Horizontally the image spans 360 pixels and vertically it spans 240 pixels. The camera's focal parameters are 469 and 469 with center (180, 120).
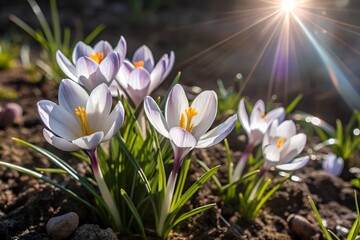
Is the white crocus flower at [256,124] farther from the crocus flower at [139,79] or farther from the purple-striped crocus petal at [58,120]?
the purple-striped crocus petal at [58,120]

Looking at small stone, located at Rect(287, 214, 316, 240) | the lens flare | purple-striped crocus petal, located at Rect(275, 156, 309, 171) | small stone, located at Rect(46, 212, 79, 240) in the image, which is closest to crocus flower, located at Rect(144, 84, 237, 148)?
A: purple-striped crocus petal, located at Rect(275, 156, 309, 171)

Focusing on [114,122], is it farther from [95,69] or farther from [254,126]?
[254,126]

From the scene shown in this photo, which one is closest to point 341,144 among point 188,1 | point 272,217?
point 272,217

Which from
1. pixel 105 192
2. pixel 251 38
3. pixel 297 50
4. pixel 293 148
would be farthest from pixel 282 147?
pixel 251 38

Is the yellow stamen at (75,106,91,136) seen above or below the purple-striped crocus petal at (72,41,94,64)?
below

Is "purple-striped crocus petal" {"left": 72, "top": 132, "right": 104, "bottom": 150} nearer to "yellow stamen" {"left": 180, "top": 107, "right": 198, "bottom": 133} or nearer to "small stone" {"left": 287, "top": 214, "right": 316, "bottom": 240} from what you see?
"yellow stamen" {"left": 180, "top": 107, "right": 198, "bottom": 133}

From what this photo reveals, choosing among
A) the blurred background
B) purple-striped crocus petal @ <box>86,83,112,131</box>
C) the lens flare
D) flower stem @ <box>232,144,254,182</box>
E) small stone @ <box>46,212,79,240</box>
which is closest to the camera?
purple-striped crocus petal @ <box>86,83,112,131</box>
